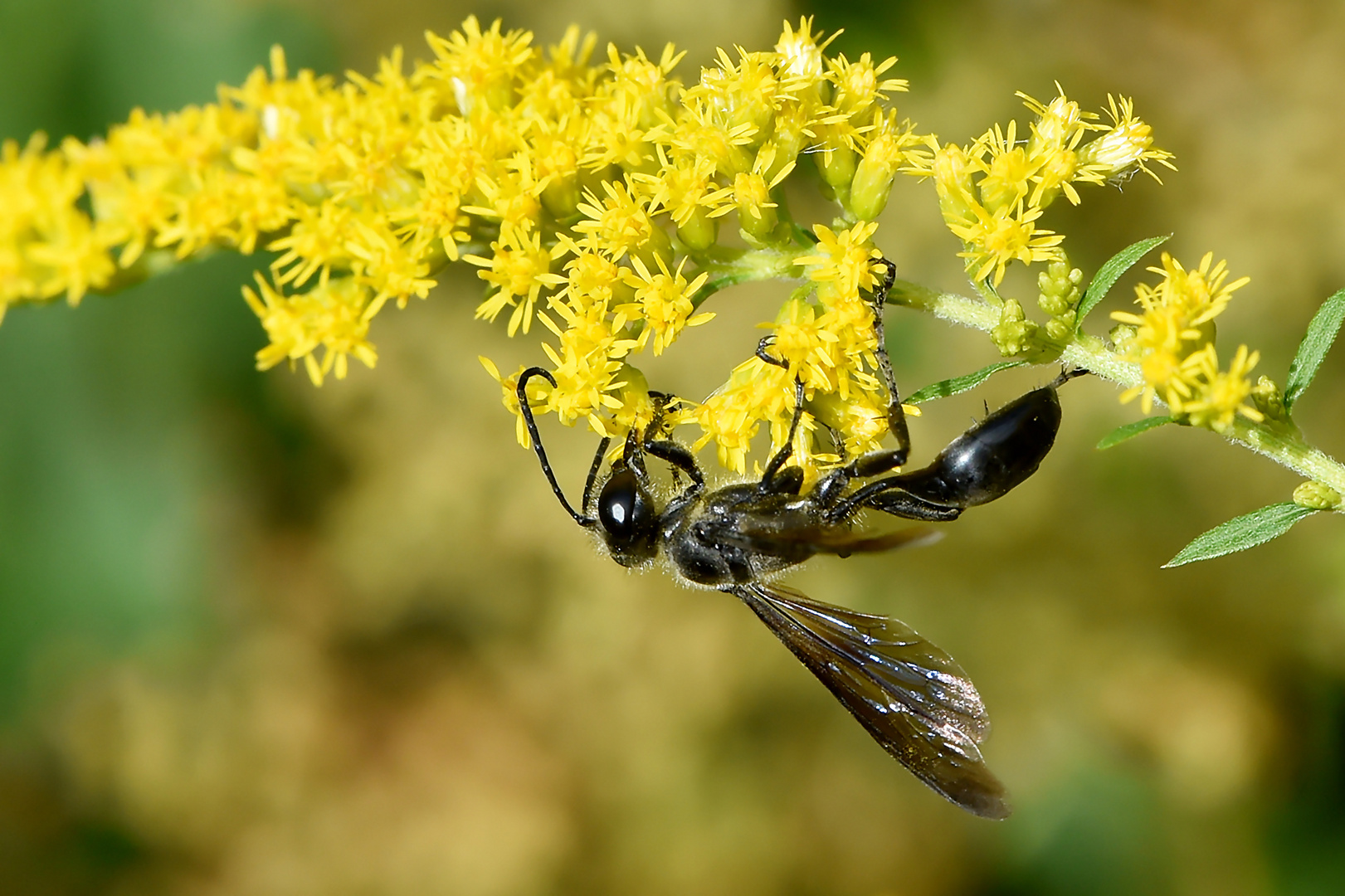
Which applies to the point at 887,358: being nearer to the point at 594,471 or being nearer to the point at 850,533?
the point at 850,533

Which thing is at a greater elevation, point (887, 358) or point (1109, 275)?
point (887, 358)

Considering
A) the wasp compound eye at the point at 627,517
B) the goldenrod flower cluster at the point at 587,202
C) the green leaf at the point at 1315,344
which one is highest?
the goldenrod flower cluster at the point at 587,202

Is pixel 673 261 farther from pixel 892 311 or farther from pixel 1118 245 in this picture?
pixel 1118 245

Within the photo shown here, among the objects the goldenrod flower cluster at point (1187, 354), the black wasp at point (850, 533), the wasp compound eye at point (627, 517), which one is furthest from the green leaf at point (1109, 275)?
the wasp compound eye at point (627, 517)

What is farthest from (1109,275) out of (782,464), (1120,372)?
(782,464)

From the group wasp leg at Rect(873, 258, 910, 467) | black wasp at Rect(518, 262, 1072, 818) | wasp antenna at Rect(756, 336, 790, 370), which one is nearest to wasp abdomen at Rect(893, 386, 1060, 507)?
black wasp at Rect(518, 262, 1072, 818)

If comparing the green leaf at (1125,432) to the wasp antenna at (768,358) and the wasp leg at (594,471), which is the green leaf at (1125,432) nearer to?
the wasp antenna at (768,358)

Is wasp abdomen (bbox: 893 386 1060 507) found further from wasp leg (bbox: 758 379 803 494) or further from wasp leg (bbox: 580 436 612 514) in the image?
wasp leg (bbox: 580 436 612 514)
